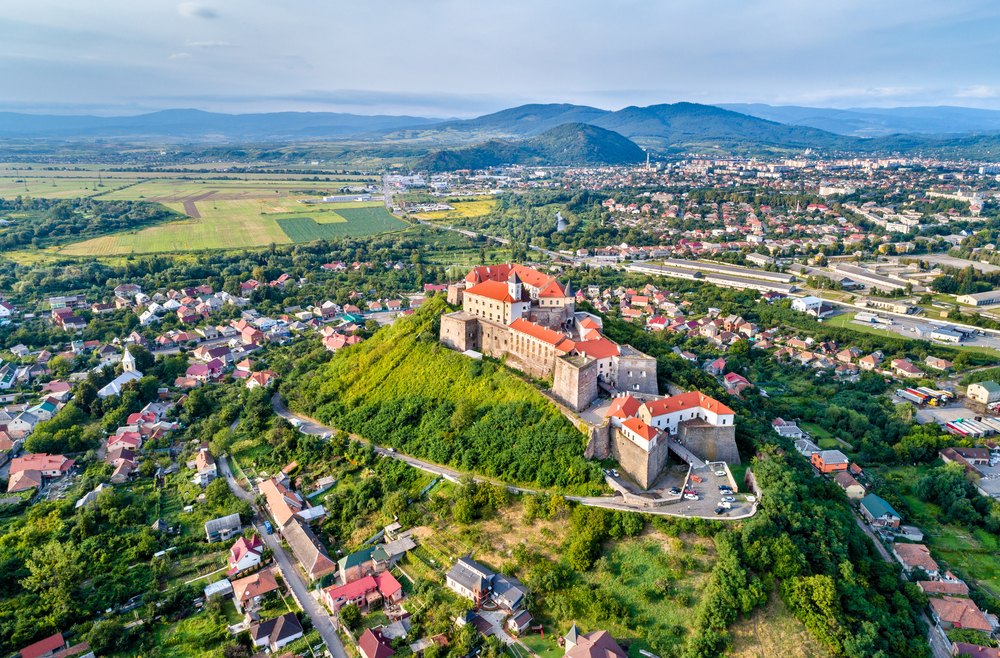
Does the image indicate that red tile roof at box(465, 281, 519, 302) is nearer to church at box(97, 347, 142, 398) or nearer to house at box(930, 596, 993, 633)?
house at box(930, 596, 993, 633)

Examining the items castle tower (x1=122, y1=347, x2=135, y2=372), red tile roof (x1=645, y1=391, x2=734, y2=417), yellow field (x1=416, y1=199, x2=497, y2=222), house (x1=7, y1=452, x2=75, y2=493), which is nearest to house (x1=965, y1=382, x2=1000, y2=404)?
red tile roof (x1=645, y1=391, x2=734, y2=417)

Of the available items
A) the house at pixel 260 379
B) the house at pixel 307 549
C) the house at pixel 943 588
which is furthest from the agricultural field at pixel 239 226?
the house at pixel 943 588

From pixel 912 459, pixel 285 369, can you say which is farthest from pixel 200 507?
pixel 912 459

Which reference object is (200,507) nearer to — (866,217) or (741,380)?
(741,380)

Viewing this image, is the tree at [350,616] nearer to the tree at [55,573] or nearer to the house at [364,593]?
the house at [364,593]

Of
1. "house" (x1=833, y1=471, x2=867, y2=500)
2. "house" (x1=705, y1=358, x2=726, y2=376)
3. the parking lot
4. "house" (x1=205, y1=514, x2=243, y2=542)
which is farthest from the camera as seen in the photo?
"house" (x1=705, y1=358, x2=726, y2=376)
